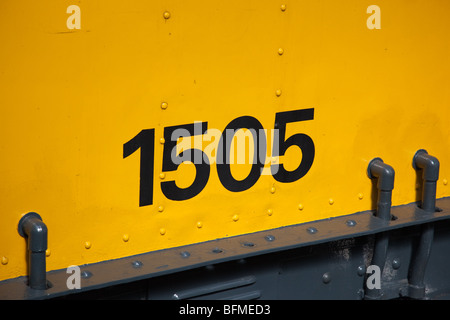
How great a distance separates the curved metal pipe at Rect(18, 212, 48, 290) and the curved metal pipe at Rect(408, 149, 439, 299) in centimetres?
143

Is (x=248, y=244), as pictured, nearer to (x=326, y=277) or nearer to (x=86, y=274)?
(x=326, y=277)

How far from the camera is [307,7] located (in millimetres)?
2279

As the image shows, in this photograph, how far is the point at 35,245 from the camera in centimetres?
187

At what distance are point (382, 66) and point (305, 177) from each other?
489mm

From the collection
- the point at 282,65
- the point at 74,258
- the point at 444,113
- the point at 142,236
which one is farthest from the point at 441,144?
the point at 74,258

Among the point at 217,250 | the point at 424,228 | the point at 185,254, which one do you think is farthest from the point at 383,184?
the point at 185,254

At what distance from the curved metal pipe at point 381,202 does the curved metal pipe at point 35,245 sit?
3.97ft

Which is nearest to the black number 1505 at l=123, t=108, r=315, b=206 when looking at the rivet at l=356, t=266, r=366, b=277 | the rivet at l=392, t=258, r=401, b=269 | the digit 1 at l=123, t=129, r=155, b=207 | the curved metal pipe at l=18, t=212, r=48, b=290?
the digit 1 at l=123, t=129, r=155, b=207

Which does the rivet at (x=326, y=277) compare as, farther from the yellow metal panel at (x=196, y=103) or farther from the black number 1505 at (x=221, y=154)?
the black number 1505 at (x=221, y=154)

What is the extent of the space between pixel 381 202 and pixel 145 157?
0.92 meters

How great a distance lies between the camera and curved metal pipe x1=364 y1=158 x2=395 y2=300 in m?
2.49

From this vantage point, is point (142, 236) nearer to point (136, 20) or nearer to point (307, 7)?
point (136, 20)

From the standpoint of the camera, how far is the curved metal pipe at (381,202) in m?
2.49

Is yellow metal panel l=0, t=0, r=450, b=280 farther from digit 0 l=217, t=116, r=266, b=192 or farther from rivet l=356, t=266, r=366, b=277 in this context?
rivet l=356, t=266, r=366, b=277
